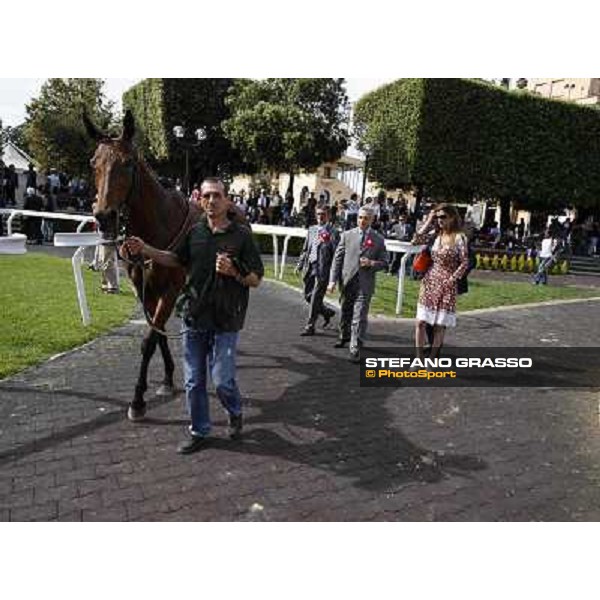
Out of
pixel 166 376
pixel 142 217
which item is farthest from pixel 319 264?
pixel 142 217

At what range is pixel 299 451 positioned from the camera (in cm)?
445

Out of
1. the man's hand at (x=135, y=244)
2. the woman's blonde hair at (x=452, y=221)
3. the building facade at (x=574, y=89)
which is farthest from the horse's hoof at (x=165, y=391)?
the building facade at (x=574, y=89)

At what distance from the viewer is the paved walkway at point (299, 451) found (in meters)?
3.62

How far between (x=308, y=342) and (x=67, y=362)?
3147mm

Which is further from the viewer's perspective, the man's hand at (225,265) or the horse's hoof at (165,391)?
the horse's hoof at (165,391)

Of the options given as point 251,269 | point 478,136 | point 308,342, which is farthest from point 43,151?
point 251,269

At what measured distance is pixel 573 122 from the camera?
84.5 feet

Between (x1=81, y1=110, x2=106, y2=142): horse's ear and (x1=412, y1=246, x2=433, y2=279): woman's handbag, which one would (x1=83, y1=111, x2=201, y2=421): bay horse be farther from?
(x1=412, y1=246, x2=433, y2=279): woman's handbag

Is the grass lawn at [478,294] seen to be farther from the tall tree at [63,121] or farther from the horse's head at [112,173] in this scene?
the tall tree at [63,121]

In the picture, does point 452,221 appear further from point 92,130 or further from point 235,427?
point 92,130

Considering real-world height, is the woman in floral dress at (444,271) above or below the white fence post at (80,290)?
above

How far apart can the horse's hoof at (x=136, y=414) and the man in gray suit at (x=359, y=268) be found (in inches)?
119

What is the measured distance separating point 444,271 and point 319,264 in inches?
89.5

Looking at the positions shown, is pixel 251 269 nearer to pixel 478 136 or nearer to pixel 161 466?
pixel 161 466
